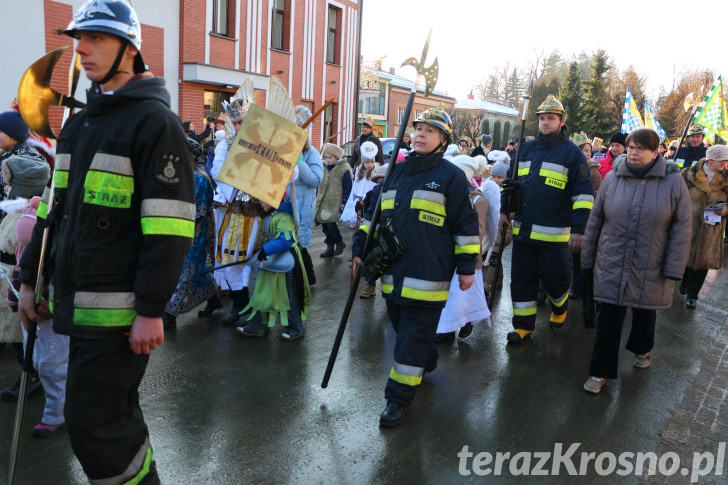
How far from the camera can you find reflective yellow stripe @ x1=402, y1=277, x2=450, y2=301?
4.01 m

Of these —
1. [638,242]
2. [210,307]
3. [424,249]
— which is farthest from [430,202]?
[210,307]

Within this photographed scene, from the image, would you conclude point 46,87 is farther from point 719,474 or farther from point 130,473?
point 719,474

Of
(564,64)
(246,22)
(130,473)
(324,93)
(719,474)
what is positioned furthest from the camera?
(564,64)

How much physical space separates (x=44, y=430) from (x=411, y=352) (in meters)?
2.28

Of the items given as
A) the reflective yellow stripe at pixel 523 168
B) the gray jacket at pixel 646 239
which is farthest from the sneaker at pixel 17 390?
the reflective yellow stripe at pixel 523 168

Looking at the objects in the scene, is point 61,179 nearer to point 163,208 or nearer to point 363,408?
point 163,208

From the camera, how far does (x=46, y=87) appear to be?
9.70 feet

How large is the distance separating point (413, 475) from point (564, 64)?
219 feet

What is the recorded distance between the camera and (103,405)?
2.44m

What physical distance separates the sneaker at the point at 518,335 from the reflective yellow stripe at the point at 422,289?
6.82ft

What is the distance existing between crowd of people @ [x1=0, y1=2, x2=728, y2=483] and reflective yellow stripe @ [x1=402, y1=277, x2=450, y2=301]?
0.04 feet

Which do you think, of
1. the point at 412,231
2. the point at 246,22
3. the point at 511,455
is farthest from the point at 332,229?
the point at 246,22

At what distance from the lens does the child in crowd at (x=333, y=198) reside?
938 cm

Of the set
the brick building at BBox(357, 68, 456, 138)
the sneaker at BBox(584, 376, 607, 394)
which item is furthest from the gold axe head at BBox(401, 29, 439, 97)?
the brick building at BBox(357, 68, 456, 138)
